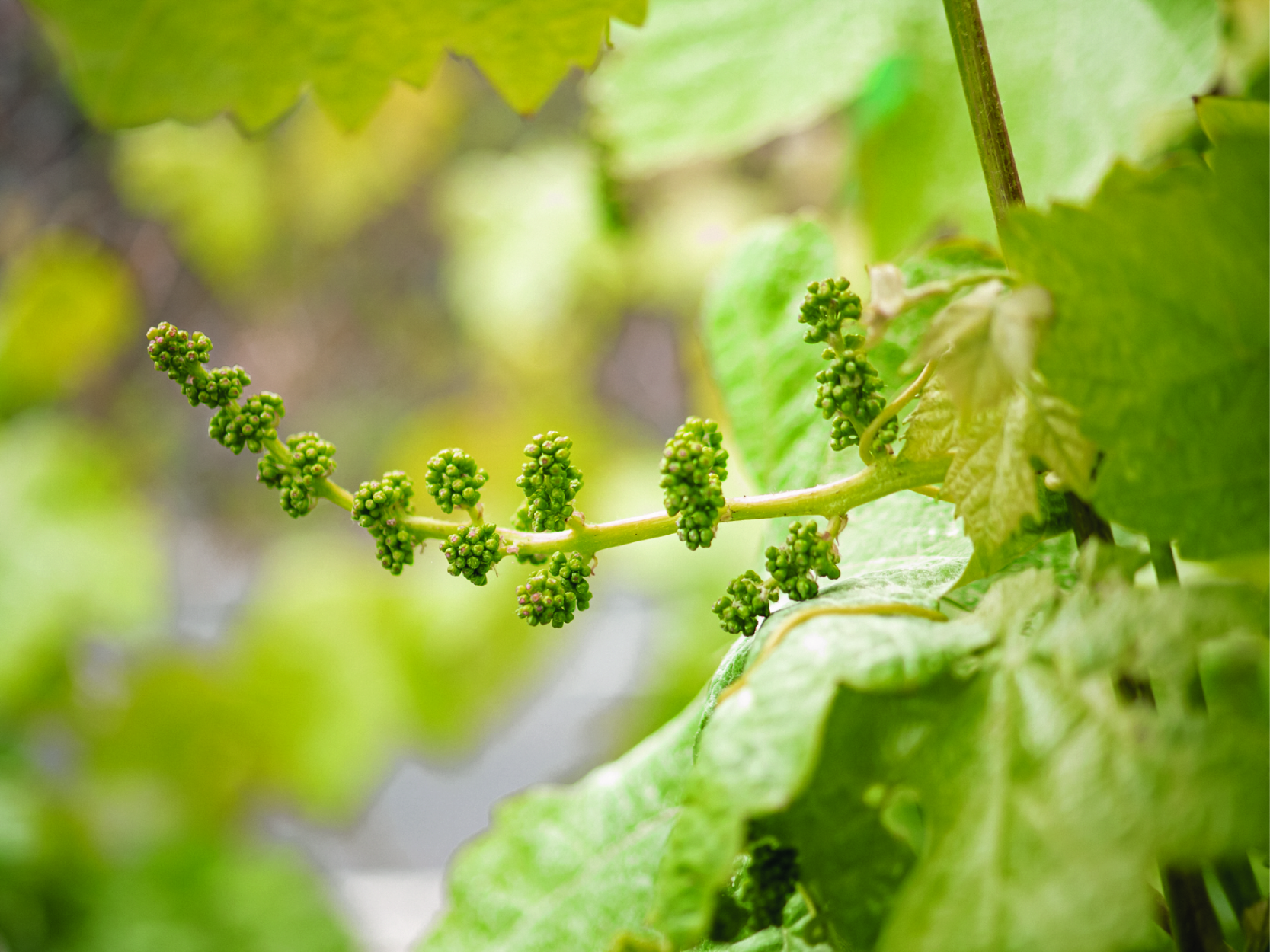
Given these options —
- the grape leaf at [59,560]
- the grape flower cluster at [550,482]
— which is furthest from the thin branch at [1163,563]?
the grape leaf at [59,560]

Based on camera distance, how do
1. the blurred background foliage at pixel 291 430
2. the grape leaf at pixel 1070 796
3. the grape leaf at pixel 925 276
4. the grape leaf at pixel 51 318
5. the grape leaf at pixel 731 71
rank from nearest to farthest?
the grape leaf at pixel 1070 796, the grape leaf at pixel 925 276, the grape leaf at pixel 731 71, the blurred background foliage at pixel 291 430, the grape leaf at pixel 51 318

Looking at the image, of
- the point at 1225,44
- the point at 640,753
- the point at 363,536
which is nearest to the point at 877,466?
the point at 640,753

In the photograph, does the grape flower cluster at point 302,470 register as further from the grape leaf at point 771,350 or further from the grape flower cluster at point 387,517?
the grape leaf at point 771,350

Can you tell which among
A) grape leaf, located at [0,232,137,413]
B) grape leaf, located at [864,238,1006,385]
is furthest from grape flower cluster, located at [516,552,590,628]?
grape leaf, located at [0,232,137,413]

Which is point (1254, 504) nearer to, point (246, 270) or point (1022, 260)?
point (1022, 260)

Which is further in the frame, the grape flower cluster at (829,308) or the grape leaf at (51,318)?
the grape leaf at (51,318)

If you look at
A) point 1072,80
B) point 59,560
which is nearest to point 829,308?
point 1072,80
